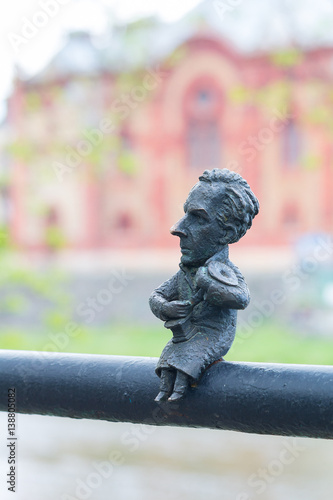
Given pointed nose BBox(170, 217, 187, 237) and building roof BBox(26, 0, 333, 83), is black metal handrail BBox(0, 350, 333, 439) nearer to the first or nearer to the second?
pointed nose BBox(170, 217, 187, 237)

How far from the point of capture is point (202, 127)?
54.0 ft

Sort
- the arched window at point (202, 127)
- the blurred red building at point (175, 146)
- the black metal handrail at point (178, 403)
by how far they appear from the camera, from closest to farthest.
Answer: the black metal handrail at point (178, 403)
the blurred red building at point (175, 146)
the arched window at point (202, 127)

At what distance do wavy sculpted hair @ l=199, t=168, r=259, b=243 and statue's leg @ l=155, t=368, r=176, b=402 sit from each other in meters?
0.28

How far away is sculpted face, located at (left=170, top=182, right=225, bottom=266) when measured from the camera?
→ 4.05 feet

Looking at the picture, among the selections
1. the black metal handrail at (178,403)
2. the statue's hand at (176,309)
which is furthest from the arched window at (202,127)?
the statue's hand at (176,309)

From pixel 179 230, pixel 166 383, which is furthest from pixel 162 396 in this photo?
pixel 179 230

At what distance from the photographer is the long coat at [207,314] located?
3.83ft

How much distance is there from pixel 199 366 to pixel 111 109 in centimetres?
1418

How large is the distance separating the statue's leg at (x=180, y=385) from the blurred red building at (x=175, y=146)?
13411 millimetres

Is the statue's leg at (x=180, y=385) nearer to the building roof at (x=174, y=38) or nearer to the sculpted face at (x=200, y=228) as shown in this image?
the sculpted face at (x=200, y=228)

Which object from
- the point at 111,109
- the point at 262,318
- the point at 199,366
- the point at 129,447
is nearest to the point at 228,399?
the point at 199,366

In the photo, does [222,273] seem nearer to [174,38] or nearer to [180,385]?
[180,385]

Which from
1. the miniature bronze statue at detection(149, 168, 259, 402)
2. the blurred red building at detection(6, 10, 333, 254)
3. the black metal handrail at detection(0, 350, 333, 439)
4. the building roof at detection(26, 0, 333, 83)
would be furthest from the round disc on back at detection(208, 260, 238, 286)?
the blurred red building at detection(6, 10, 333, 254)

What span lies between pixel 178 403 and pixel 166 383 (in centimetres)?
4
